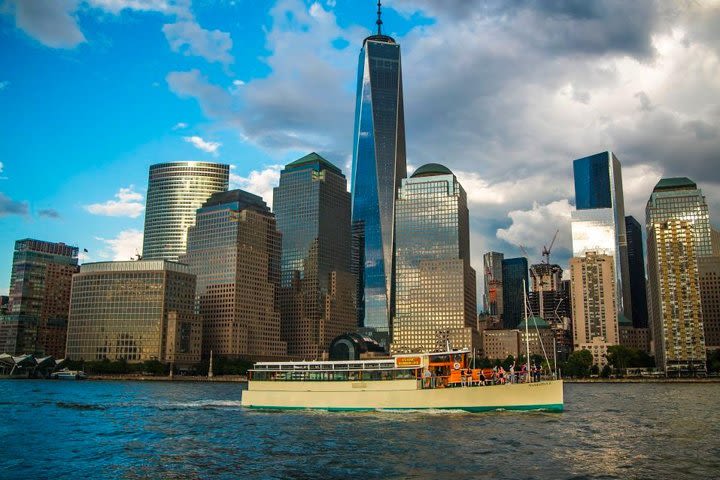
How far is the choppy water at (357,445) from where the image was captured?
49.2m

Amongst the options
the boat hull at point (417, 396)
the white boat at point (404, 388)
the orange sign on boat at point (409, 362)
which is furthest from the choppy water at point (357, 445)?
the orange sign on boat at point (409, 362)

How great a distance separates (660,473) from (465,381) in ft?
135

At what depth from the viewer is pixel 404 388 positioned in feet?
290

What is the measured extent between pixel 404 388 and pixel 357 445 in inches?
1139

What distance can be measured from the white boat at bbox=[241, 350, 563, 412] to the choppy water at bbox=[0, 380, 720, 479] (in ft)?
6.24

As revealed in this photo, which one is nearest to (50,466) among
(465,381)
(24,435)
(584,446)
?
(24,435)

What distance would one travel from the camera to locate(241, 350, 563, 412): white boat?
8581 cm

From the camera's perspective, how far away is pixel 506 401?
3383 inches

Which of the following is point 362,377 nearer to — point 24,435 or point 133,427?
point 133,427

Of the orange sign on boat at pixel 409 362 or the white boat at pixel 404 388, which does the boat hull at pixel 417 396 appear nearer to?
the white boat at pixel 404 388

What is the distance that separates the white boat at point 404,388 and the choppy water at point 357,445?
1901 mm

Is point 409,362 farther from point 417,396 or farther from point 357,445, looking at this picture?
point 357,445

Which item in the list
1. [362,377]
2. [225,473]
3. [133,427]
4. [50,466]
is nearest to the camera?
[225,473]

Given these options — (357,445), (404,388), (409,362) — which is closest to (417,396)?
(404,388)
